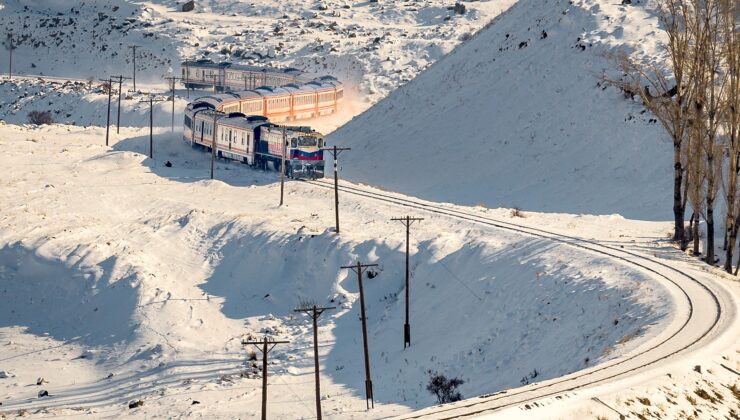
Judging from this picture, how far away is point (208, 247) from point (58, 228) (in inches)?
366

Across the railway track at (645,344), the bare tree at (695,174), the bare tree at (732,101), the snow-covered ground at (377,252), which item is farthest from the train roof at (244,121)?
the bare tree at (732,101)

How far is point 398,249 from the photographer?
49.2 metres

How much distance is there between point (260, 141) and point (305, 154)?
4.98 m

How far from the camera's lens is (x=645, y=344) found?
3050 cm

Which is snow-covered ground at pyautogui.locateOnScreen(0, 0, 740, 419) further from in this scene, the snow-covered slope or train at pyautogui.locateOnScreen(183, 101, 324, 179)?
train at pyautogui.locateOnScreen(183, 101, 324, 179)

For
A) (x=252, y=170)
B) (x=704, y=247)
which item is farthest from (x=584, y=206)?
(x=252, y=170)

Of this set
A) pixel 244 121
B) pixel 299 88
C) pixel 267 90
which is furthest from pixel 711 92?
pixel 299 88

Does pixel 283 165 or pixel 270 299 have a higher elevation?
pixel 283 165

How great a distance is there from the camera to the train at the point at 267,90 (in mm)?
90438

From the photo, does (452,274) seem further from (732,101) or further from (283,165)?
(283,165)

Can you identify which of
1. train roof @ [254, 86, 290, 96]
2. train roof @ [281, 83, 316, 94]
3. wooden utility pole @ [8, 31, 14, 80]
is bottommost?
train roof @ [254, 86, 290, 96]

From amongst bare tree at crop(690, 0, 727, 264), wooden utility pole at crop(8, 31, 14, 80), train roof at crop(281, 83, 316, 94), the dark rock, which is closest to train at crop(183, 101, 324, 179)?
train roof at crop(281, 83, 316, 94)

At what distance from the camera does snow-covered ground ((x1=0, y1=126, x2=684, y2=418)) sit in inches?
1442

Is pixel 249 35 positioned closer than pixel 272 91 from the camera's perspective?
No
